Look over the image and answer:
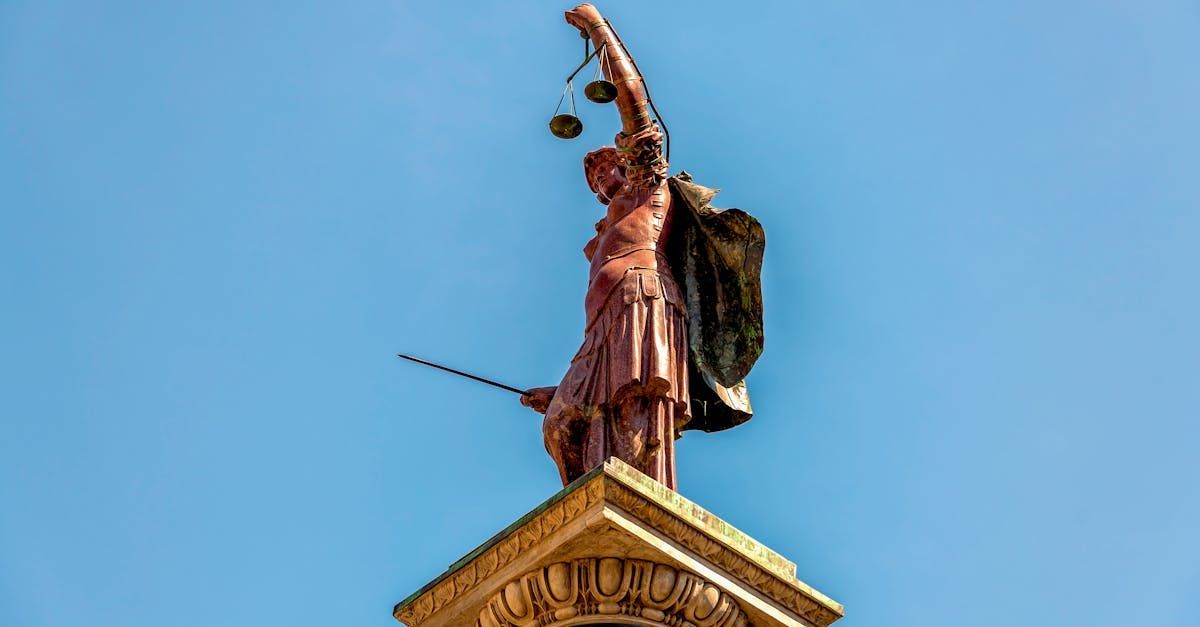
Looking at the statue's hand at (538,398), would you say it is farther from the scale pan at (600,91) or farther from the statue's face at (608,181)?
the scale pan at (600,91)

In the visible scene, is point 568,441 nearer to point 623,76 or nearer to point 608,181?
point 608,181

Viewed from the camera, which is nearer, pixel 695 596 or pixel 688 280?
pixel 695 596

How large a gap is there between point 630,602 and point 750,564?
2.29 feet

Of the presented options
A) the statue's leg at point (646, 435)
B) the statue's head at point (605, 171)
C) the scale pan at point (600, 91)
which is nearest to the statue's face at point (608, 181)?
the statue's head at point (605, 171)

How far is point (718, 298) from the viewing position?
1232 cm

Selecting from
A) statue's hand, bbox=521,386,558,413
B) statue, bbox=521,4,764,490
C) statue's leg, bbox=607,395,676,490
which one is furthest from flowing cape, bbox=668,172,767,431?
statue's hand, bbox=521,386,558,413

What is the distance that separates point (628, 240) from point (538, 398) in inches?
47.3

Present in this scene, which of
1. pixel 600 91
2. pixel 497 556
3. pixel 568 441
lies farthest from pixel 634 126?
pixel 497 556

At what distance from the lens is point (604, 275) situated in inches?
476

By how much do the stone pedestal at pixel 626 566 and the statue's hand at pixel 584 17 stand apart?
4152 mm

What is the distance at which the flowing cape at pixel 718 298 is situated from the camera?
1207 cm

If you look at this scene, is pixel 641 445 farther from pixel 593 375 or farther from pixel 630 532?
pixel 630 532

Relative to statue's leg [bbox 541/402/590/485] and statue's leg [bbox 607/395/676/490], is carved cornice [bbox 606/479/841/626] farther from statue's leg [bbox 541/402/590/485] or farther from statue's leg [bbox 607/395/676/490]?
statue's leg [bbox 541/402/590/485]

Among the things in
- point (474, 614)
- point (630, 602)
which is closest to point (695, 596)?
point (630, 602)
